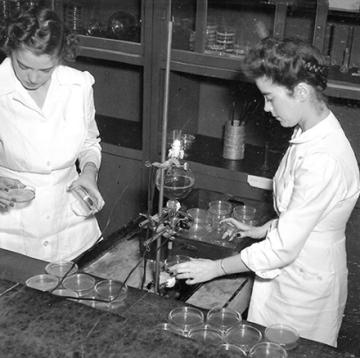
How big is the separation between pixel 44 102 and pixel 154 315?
3.53 ft

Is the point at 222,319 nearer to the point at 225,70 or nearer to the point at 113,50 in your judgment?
the point at 225,70

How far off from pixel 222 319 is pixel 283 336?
153mm

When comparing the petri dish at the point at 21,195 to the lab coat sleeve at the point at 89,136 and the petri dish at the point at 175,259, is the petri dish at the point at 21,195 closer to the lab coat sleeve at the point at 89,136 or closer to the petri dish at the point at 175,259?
the lab coat sleeve at the point at 89,136

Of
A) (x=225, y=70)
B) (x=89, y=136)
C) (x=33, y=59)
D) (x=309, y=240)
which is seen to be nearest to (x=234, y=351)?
(x=309, y=240)

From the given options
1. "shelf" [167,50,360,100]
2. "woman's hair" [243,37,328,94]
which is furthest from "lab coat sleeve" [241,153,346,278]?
"shelf" [167,50,360,100]

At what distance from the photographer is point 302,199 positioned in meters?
1.60

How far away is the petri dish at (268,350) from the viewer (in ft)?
4.03

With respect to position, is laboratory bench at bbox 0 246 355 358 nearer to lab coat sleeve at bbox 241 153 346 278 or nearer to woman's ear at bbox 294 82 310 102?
lab coat sleeve at bbox 241 153 346 278

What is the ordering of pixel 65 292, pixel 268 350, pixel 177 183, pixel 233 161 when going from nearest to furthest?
1. pixel 268 350
2. pixel 65 292
3. pixel 177 183
4. pixel 233 161

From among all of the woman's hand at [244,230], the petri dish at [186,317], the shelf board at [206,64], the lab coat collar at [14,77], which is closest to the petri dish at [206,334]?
the petri dish at [186,317]

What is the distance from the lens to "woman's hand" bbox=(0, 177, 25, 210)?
1954 millimetres

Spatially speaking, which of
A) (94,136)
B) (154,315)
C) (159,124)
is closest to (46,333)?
(154,315)

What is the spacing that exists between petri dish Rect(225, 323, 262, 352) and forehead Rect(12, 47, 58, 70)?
109 centimetres

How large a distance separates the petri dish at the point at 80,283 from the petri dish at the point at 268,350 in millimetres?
484
